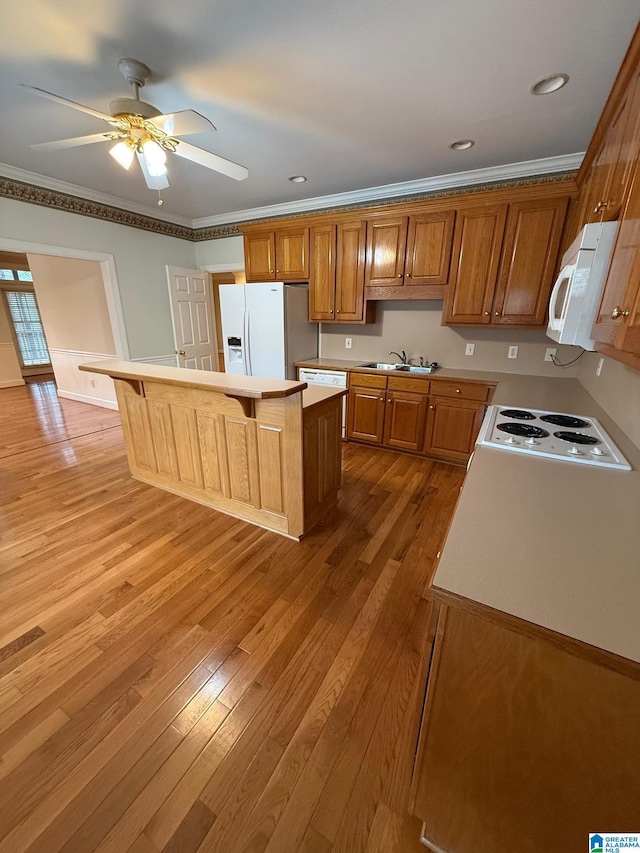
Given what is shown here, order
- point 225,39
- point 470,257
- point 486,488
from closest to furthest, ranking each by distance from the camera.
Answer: point 486,488 → point 225,39 → point 470,257

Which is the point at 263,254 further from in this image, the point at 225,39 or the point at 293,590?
the point at 293,590

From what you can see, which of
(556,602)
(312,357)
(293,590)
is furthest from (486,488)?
(312,357)

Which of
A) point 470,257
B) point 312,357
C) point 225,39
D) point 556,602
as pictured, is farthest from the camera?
point 312,357

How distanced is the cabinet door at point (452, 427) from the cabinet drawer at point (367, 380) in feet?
1.66

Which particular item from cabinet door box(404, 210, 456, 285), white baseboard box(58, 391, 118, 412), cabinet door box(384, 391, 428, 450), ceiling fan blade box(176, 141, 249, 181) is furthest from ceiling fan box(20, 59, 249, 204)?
white baseboard box(58, 391, 118, 412)

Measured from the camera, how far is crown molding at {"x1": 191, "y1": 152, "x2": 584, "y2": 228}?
2.79 metres

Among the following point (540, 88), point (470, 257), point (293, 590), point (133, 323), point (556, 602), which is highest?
point (540, 88)

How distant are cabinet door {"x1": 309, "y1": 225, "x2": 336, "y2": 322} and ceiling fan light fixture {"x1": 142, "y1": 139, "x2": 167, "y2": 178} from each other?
185cm

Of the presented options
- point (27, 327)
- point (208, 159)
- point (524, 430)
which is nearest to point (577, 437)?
point (524, 430)

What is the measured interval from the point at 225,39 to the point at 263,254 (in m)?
2.41

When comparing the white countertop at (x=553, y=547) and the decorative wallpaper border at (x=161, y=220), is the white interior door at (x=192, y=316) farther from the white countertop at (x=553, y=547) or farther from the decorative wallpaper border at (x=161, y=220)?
the white countertop at (x=553, y=547)

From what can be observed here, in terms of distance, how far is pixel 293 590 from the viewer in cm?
188

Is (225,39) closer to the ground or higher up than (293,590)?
higher up

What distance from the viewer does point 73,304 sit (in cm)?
516
